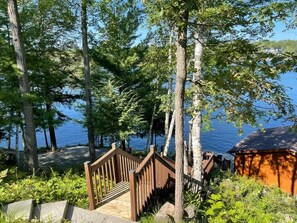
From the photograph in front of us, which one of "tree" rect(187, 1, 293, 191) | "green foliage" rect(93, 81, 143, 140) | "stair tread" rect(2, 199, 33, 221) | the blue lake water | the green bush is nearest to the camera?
"tree" rect(187, 1, 293, 191)

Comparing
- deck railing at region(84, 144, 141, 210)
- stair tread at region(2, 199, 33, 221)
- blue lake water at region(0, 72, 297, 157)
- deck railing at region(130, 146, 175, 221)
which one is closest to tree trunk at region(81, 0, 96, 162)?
deck railing at region(84, 144, 141, 210)

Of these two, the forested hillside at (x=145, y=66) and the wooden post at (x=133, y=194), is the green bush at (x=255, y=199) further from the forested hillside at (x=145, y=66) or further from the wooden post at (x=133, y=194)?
the wooden post at (x=133, y=194)

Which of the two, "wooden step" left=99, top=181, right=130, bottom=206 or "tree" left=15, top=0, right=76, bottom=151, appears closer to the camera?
"wooden step" left=99, top=181, right=130, bottom=206

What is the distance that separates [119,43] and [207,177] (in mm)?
8982

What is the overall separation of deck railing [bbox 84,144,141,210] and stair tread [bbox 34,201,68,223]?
545mm

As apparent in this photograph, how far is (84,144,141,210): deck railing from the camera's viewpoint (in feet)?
16.5

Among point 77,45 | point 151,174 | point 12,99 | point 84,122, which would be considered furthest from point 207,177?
point 77,45

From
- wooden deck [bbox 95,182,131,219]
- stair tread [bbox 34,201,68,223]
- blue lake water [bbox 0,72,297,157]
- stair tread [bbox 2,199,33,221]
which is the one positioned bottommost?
blue lake water [bbox 0,72,297,157]

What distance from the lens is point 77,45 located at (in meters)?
14.4

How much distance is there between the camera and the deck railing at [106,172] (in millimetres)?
5023

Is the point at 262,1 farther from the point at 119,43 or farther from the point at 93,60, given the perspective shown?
the point at 93,60

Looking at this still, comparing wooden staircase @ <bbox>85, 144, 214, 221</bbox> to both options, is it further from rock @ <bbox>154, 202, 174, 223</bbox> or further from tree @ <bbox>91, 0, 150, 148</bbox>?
tree @ <bbox>91, 0, 150, 148</bbox>

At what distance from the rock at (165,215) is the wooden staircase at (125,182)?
0.41m

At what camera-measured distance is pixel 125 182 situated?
633cm
